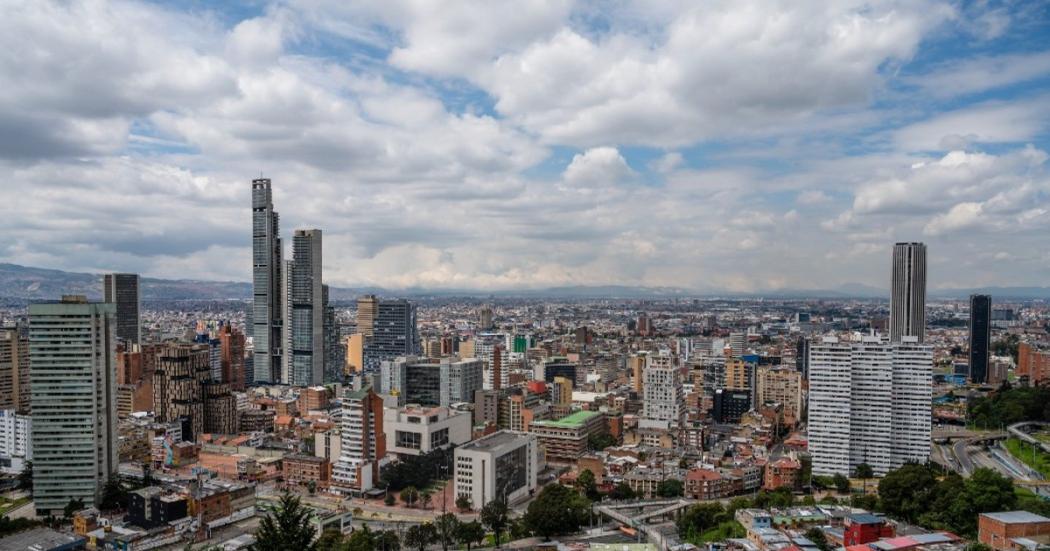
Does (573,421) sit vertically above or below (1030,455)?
above

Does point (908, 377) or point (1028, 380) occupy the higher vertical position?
point (908, 377)

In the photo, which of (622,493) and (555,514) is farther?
(622,493)

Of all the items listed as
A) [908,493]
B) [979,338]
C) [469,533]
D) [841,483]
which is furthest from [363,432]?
[979,338]

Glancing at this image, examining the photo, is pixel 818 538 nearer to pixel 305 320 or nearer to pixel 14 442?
pixel 14 442

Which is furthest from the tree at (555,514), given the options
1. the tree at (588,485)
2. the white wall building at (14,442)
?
the white wall building at (14,442)

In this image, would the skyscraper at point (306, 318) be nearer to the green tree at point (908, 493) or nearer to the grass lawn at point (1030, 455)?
the green tree at point (908, 493)

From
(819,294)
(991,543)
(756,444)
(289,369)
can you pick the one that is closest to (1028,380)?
(756,444)

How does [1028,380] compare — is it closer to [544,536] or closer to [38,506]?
[544,536]

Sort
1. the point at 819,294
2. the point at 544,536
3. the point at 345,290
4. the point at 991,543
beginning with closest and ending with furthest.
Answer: the point at 991,543
the point at 544,536
the point at 345,290
the point at 819,294
